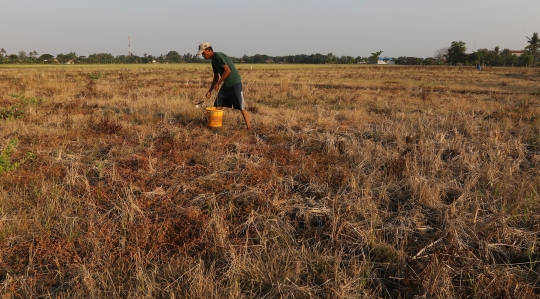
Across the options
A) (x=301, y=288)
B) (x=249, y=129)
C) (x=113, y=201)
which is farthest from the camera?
(x=249, y=129)

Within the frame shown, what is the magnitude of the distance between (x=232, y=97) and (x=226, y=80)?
356 millimetres

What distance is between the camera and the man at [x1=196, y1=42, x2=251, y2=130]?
6.14m

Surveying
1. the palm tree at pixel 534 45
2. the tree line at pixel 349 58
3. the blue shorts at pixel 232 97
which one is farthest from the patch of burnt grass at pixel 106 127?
the palm tree at pixel 534 45

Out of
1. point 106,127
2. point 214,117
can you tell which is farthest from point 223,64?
point 106,127

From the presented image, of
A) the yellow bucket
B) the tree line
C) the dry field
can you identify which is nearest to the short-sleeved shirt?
the yellow bucket

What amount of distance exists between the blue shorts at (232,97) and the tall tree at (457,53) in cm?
9310

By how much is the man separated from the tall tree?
93.1 m

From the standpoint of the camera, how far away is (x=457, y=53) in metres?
83.8

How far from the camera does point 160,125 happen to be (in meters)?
6.65

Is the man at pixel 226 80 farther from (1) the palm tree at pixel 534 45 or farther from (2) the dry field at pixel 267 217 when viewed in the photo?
(1) the palm tree at pixel 534 45

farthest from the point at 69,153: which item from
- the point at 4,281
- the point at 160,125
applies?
the point at 4,281

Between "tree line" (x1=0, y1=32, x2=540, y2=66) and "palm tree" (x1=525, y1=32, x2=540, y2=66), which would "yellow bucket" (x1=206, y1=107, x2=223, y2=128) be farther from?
"palm tree" (x1=525, y1=32, x2=540, y2=66)

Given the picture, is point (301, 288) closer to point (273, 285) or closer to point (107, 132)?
point (273, 285)

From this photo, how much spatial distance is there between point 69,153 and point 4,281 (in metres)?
3.06
